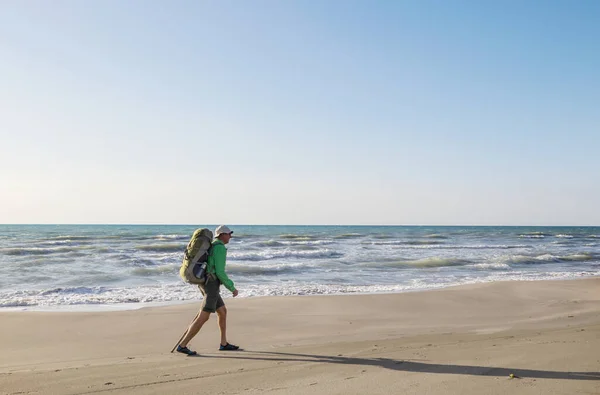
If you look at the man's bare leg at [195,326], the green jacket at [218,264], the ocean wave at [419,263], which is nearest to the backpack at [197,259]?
the green jacket at [218,264]

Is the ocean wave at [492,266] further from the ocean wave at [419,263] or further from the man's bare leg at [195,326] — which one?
the man's bare leg at [195,326]

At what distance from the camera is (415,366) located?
5305 millimetres

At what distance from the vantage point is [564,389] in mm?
4383

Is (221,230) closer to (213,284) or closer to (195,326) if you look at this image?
(213,284)

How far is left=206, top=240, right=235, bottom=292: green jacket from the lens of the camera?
6.06m

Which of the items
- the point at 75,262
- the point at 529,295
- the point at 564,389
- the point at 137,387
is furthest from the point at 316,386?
the point at 75,262

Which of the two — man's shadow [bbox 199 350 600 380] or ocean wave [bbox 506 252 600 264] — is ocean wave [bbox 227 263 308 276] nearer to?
ocean wave [bbox 506 252 600 264]

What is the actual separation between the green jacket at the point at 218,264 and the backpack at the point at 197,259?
0.07 meters

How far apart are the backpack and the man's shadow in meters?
0.97

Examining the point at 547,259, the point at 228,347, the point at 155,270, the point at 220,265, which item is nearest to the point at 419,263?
the point at 547,259

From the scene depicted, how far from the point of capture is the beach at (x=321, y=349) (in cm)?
468

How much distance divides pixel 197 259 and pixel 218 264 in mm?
264

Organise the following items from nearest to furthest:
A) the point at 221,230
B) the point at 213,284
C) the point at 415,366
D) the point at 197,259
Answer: the point at 415,366, the point at 197,259, the point at 213,284, the point at 221,230

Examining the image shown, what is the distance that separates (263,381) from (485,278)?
13620 mm
